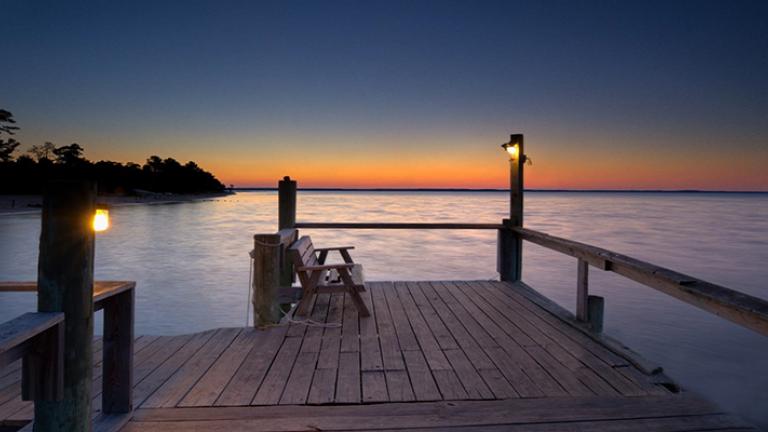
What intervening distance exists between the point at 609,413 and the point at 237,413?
2.14 meters

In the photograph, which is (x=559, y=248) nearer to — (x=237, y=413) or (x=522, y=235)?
(x=522, y=235)

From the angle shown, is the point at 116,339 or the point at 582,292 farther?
the point at 582,292

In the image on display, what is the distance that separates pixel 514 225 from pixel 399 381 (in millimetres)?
4187

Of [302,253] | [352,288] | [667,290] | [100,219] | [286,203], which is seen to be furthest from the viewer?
[286,203]

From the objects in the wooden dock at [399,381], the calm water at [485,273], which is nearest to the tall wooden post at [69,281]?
the wooden dock at [399,381]

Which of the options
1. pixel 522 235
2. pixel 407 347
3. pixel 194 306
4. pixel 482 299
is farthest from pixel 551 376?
pixel 194 306

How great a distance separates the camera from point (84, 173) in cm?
7000

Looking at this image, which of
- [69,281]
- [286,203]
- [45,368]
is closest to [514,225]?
[286,203]

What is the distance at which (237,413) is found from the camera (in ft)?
9.14

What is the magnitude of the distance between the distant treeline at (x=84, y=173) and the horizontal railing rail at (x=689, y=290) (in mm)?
41955

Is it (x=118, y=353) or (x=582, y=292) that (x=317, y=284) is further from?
(x=582, y=292)

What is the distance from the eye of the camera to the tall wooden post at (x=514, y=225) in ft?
22.0

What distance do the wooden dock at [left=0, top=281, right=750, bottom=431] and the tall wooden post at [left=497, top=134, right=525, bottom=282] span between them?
6.72ft

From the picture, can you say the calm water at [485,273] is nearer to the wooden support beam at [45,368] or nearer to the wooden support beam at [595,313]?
the wooden support beam at [595,313]
